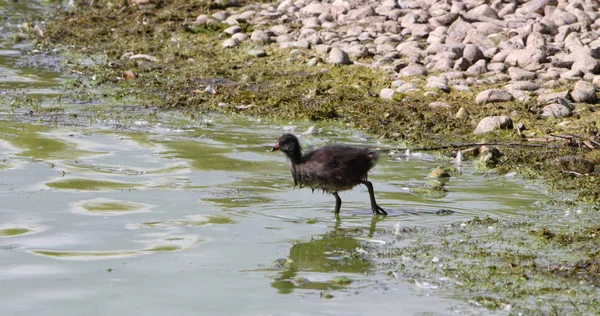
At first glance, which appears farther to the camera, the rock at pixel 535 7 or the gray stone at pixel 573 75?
the rock at pixel 535 7

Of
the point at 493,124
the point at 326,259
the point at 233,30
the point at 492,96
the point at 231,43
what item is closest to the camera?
the point at 326,259

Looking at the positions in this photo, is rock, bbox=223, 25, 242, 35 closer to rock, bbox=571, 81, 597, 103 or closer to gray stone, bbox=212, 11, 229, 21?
gray stone, bbox=212, 11, 229, 21

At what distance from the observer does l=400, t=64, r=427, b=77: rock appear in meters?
14.8

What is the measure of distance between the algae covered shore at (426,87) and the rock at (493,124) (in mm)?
20

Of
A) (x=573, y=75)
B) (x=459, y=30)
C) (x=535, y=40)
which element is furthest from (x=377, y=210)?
(x=459, y=30)

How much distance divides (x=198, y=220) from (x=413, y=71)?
651cm

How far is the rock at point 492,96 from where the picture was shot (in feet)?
43.9

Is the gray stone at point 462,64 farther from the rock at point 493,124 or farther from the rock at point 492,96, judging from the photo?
the rock at point 493,124

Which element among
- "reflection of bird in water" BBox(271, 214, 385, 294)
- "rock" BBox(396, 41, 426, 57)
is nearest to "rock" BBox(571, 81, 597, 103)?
"rock" BBox(396, 41, 426, 57)

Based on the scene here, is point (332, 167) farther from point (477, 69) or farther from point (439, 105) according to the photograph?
point (477, 69)

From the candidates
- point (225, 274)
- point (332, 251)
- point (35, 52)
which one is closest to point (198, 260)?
point (225, 274)

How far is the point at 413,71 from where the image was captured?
14.8m

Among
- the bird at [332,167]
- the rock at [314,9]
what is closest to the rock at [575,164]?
the bird at [332,167]

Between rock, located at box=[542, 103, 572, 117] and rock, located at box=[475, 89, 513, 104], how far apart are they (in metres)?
0.72
